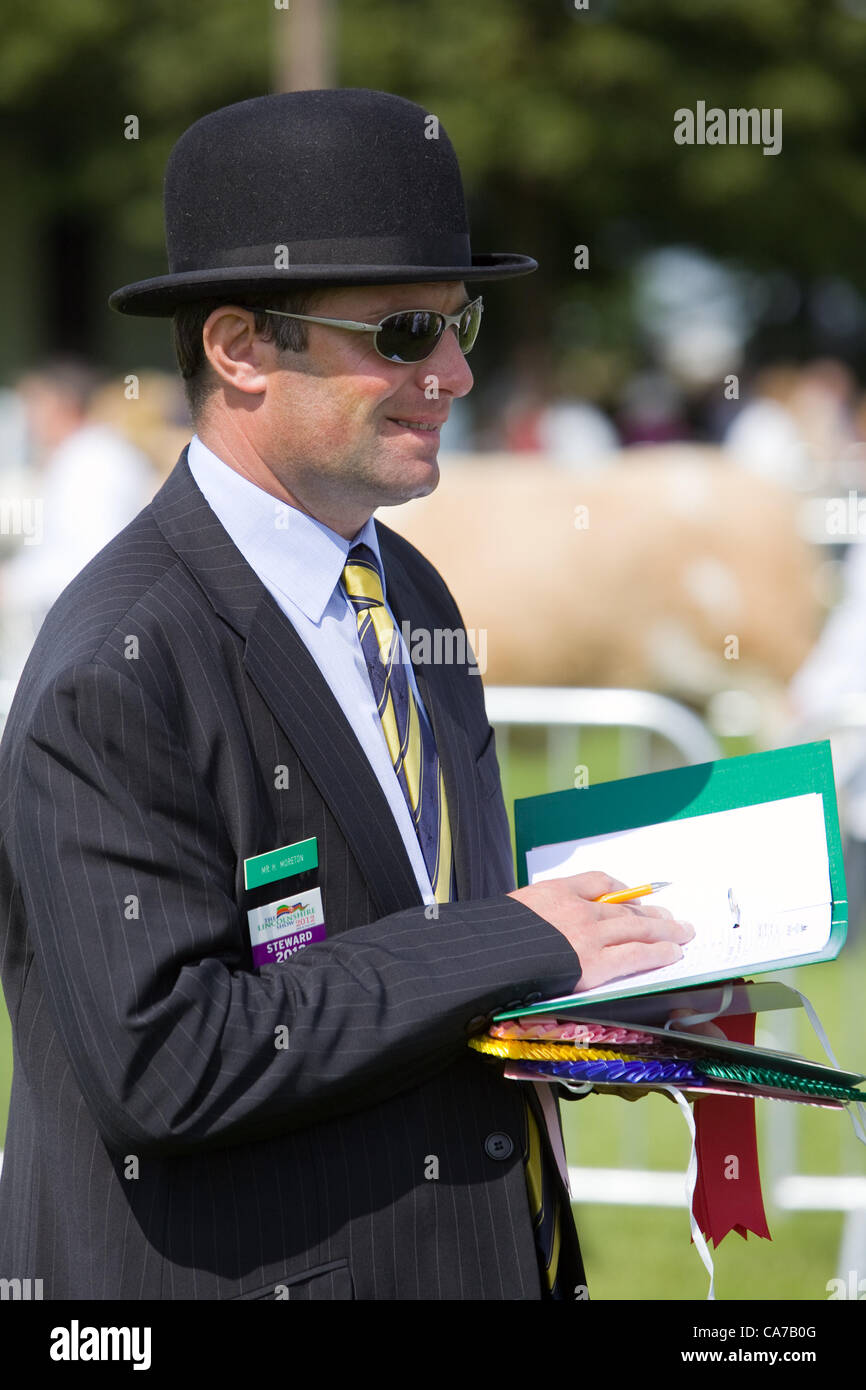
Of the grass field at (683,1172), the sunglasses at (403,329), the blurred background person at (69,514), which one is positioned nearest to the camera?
the sunglasses at (403,329)

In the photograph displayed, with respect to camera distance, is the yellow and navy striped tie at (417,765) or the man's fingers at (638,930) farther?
the yellow and navy striped tie at (417,765)

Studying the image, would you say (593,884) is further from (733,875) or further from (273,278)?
(273,278)

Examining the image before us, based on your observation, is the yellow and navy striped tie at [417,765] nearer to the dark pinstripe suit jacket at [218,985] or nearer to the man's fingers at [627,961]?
the dark pinstripe suit jacket at [218,985]

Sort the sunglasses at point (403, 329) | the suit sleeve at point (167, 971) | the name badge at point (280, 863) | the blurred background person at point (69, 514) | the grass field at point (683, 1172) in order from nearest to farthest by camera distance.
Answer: the suit sleeve at point (167, 971), the name badge at point (280, 863), the sunglasses at point (403, 329), the grass field at point (683, 1172), the blurred background person at point (69, 514)

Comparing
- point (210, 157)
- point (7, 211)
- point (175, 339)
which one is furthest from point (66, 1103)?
point (7, 211)

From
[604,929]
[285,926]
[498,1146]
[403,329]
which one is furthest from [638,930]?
[403,329]

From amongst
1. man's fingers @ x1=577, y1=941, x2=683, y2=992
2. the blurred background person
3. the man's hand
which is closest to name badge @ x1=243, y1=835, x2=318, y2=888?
the man's hand

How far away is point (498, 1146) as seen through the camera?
2.11 metres

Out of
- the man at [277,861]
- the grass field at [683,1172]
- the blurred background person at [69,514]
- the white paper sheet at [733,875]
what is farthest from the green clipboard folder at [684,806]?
the blurred background person at [69,514]

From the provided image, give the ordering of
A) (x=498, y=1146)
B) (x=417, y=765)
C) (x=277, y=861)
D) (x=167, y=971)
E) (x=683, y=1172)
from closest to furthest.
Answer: (x=167, y=971), (x=277, y=861), (x=498, y=1146), (x=417, y=765), (x=683, y=1172)

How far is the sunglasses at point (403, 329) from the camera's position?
6.86 ft

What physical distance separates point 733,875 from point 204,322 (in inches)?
39.3

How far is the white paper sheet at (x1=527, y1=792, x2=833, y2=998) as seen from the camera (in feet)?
6.48
